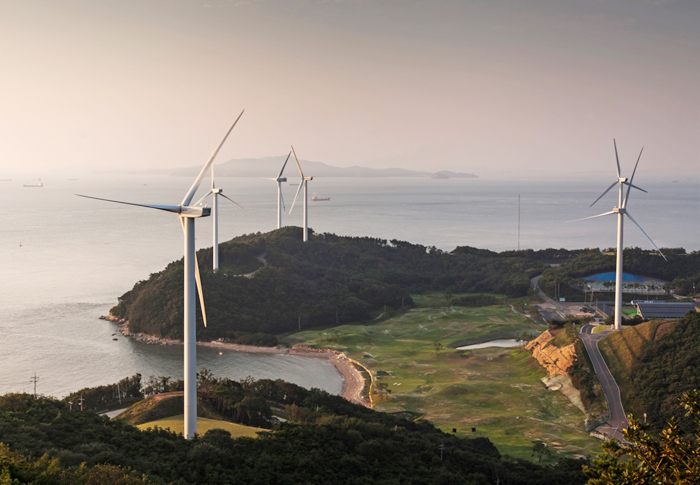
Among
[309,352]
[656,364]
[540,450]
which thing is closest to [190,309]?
[540,450]

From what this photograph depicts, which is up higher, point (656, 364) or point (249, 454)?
point (249, 454)

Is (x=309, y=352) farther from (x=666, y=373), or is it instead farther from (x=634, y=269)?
(x=634, y=269)

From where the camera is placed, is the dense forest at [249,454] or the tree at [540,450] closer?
the dense forest at [249,454]

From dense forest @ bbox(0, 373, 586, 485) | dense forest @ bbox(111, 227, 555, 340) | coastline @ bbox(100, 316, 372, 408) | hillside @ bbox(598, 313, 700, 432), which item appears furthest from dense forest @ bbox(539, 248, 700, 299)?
dense forest @ bbox(0, 373, 586, 485)

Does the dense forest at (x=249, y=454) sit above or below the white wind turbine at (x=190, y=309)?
below

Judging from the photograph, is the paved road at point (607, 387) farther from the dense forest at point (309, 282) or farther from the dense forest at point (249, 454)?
the dense forest at point (309, 282)

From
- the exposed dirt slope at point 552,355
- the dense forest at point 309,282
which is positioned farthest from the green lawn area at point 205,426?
the dense forest at point 309,282

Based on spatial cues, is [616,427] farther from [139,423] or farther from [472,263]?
[472,263]
